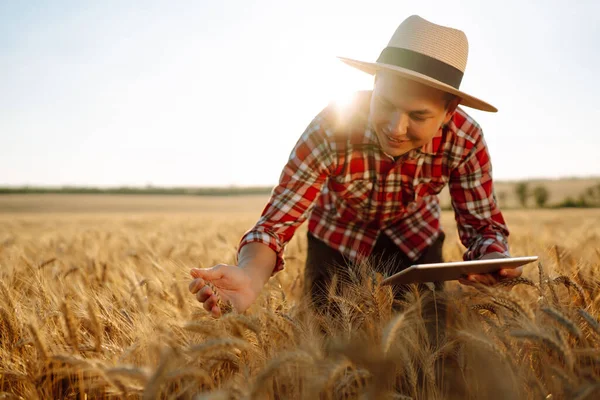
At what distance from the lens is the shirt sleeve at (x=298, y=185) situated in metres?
2.04

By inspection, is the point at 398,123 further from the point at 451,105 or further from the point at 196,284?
the point at 196,284

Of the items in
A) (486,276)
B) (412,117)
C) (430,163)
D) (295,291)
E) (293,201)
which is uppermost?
(412,117)

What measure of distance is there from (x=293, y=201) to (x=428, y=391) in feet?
3.59

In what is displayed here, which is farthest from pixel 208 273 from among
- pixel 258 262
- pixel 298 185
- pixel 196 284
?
pixel 298 185

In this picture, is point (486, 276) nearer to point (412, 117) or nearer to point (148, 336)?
point (412, 117)

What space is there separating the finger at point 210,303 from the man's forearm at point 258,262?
0.95 ft

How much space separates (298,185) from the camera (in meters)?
2.12

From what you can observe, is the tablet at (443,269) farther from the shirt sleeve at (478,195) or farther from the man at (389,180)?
the shirt sleeve at (478,195)

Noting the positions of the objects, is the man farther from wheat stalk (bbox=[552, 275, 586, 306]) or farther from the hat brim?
wheat stalk (bbox=[552, 275, 586, 306])

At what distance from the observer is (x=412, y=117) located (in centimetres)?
184

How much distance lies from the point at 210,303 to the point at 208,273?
13cm

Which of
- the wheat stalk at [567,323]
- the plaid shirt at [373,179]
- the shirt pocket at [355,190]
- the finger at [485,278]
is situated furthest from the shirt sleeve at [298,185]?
the wheat stalk at [567,323]

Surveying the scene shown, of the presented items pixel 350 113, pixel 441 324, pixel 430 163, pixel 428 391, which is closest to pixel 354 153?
pixel 350 113

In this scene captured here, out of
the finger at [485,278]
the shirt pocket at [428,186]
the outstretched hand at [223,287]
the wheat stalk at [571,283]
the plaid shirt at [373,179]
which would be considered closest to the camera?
the outstretched hand at [223,287]
